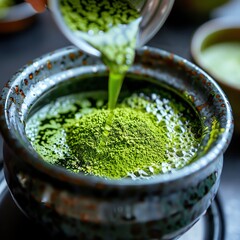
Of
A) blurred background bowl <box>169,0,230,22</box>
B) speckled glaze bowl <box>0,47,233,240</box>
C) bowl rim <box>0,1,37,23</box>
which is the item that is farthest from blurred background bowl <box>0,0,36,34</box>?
speckled glaze bowl <box>0,47,233,240</box>

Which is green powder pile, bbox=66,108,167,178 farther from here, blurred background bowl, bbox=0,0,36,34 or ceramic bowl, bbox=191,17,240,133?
blurred background bowl, bbox=0,0,36,34

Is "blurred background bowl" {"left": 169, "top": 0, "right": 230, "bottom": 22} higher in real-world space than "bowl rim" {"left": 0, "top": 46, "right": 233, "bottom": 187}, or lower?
lower

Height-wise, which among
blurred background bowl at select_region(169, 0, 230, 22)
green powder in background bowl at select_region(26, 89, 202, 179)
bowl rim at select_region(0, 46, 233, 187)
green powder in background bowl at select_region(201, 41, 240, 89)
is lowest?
green powder in background bowl at select_region(201, 41, 240, 89)

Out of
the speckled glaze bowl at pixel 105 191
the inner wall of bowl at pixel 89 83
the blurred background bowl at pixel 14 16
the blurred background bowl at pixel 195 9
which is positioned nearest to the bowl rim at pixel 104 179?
the speckled glaze bowl at pixel 105 191

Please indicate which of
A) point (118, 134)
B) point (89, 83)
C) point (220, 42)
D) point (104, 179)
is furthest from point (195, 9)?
point (104, 179)

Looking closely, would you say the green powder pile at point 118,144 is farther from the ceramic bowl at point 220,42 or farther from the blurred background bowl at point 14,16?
the blurred background bowl at point 14,16

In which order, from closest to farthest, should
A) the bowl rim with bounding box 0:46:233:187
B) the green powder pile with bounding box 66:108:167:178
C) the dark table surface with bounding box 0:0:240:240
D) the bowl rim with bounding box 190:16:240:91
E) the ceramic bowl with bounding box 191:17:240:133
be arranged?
the bowl rim with bounding box 0:46:233:187
the green powder pile with bounding box 66:108:167:178
the dark table surface with bounding box 0:0:240:240
the bowl rim with bounding box 190:16:240:91
the ceramic bowl with bounding box 191:17:240:133

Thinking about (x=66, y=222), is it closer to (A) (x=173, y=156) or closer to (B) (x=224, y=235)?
(A) (x=173, y=156)

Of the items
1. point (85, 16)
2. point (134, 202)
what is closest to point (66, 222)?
point (134, 202)
